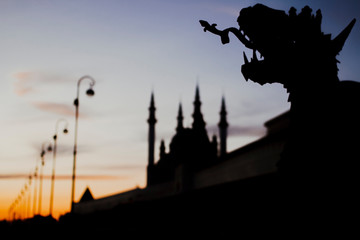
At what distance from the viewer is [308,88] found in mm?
3254

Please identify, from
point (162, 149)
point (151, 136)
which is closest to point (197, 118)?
point (162, 149)

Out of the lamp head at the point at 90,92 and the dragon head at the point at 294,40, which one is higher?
the lamp head at the point at 90,92

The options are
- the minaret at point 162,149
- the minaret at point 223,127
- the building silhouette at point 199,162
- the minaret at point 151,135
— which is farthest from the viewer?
the minaret at point 162,149

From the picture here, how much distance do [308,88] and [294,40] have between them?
47cm

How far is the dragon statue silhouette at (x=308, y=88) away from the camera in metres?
2.94

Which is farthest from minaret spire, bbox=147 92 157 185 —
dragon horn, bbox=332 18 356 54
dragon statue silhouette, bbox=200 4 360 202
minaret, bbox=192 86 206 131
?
dragon horn, bbox=332 18 356 54

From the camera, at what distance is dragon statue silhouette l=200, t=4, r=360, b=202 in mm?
2943

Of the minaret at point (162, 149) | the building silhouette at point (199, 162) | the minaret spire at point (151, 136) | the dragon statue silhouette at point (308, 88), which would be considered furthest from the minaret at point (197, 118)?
the dragon statue silhouette at point (308, 88)

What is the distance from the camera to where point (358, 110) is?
3.09m

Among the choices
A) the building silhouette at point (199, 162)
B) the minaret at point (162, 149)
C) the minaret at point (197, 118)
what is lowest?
the building silhouette at point (199, 162)

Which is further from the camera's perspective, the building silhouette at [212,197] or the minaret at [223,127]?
the minaret at [223,127]

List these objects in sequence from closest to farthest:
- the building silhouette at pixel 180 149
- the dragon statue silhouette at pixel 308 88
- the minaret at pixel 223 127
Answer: the dragon statue silhouette at pixel 308 88, the building silhouette at pixel 180 149, the minaret at pixel 223 127

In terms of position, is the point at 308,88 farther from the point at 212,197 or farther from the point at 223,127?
the point at 223,127

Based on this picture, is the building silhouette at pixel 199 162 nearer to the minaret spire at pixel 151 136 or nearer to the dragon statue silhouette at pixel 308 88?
the minaret spire at pixel 151 136
